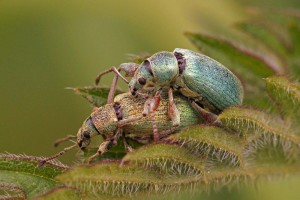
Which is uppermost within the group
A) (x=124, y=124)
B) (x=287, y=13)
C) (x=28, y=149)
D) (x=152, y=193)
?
(x=287, y=13)

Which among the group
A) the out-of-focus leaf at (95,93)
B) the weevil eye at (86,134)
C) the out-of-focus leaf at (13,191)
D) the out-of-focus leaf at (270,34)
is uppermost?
the out-of-focus leaf at (270,34)

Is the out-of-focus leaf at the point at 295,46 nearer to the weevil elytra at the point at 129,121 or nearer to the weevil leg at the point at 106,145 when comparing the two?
the weevil elytra at the point at 129,121

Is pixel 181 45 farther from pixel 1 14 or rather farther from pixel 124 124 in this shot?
pixel 124 124

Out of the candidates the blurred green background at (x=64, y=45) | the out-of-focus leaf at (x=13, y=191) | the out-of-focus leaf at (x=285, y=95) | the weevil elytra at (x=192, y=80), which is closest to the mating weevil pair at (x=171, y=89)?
the weevil elytra at (x=192, y=80)

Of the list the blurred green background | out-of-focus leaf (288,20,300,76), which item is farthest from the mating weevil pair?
the blurred green background

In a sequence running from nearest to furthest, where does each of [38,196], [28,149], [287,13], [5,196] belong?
[38,196]
[5,196]
[287,13]
[28,149]

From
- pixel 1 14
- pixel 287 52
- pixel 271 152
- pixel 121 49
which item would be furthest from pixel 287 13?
pixel 1 14
